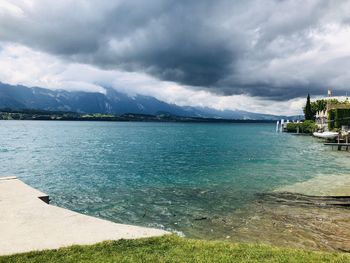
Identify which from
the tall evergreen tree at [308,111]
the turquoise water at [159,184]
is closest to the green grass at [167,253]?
the turquoise water at [159,184]

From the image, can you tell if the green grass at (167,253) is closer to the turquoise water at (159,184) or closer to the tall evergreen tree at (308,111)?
the turquoise water at (159,184)

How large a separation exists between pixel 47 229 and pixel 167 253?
18.5 feet

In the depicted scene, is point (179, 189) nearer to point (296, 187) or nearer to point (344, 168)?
point (296, 187)

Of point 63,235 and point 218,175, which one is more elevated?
point 63,235

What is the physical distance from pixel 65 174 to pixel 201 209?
24.6 m

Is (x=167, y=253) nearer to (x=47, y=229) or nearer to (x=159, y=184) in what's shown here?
(x=47, y=229)

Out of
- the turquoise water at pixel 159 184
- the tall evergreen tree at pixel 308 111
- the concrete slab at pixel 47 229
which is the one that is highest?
the tall evergreen tree at pixel 308 111

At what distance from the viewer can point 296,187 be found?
1367 inches

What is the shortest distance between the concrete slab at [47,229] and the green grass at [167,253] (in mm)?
723

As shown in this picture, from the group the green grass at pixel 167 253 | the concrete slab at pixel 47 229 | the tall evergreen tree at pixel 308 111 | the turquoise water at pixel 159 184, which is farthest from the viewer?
the tall evergreen tree at pixel 308 111

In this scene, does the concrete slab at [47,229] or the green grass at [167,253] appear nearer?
the green grass at [167,253]

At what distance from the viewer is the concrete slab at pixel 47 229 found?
12.8 m

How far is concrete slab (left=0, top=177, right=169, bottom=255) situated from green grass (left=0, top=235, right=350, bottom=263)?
0.72 metres

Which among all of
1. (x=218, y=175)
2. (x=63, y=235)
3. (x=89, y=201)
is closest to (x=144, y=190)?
(x=89, y=201)
